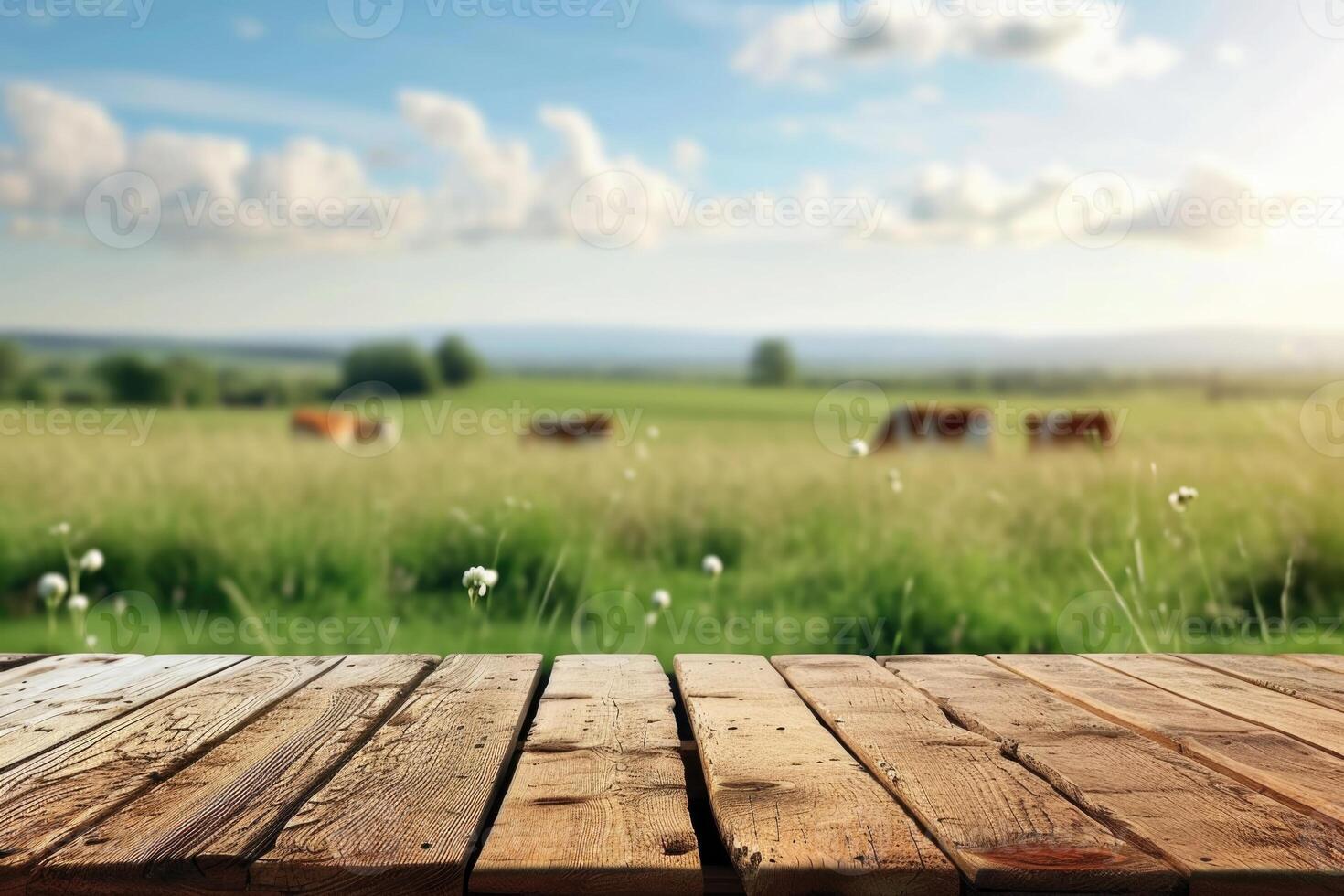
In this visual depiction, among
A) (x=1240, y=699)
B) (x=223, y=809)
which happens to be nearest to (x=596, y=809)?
(x=223, y=809)

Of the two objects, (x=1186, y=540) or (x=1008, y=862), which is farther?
(x=1186, y=540)

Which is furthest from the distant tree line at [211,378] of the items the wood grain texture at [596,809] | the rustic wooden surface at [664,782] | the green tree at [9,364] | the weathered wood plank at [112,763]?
the wood grain texture at [596,809]

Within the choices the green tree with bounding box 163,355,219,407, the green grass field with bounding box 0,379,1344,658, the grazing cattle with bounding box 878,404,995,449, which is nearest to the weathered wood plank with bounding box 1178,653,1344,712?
the green grass field with bounding box 0,379,1344,658

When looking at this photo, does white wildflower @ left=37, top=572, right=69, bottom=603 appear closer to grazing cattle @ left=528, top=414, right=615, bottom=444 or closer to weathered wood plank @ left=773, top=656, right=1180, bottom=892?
grazing cattle @ left=528, top=414, right=615, bottom=444

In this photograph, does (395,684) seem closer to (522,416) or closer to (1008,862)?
(1008,862)

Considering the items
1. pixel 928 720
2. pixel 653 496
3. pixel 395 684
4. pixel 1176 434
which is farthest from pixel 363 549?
pixel 1176 434

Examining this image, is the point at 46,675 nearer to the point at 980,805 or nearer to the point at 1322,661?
the point at 980,805

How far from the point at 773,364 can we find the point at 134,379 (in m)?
4.06

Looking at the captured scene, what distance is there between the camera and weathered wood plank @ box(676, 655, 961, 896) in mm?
1163

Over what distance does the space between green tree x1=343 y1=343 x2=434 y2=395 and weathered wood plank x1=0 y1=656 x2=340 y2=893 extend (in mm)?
4261

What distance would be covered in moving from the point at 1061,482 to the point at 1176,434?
1.53 m

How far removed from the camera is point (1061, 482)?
517 cm

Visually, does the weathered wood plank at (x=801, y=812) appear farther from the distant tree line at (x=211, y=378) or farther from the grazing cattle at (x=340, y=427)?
the distant tree line at (x=211, y=378)

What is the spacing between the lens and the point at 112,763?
1.61 metres
